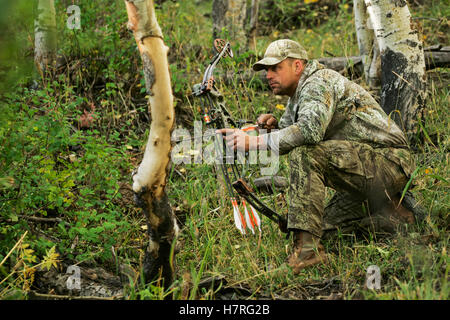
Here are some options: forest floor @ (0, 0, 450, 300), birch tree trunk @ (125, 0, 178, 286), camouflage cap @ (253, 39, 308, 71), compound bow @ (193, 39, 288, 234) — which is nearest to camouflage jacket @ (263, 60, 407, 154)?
camouflage cap @ (253, 39, 308, 71)

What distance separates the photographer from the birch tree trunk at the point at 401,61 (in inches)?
191

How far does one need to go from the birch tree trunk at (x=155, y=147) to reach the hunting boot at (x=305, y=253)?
3.28 ft

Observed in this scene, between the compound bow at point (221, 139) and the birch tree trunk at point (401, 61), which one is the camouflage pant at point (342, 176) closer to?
the compound bow at point (221, 139)

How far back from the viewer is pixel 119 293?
3.39m

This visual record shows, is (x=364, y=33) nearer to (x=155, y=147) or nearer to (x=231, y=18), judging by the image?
(x=231, y=18)

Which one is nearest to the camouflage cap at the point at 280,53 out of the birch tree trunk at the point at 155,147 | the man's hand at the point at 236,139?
the man's hand at the point at 236,139

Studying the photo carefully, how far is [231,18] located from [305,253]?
14.3ft

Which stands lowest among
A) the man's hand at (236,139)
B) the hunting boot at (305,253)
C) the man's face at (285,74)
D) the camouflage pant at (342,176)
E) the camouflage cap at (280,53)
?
the hunting boot at (305,253)

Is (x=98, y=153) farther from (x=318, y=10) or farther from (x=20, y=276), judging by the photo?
(x=318, y=10)

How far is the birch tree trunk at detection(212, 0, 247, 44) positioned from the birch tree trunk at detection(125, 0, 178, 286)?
169 inches

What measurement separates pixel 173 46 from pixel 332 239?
14.1 feet

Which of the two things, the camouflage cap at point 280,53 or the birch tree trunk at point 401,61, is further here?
the birch tree trunk at point 401,61

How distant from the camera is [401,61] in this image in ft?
16.3
